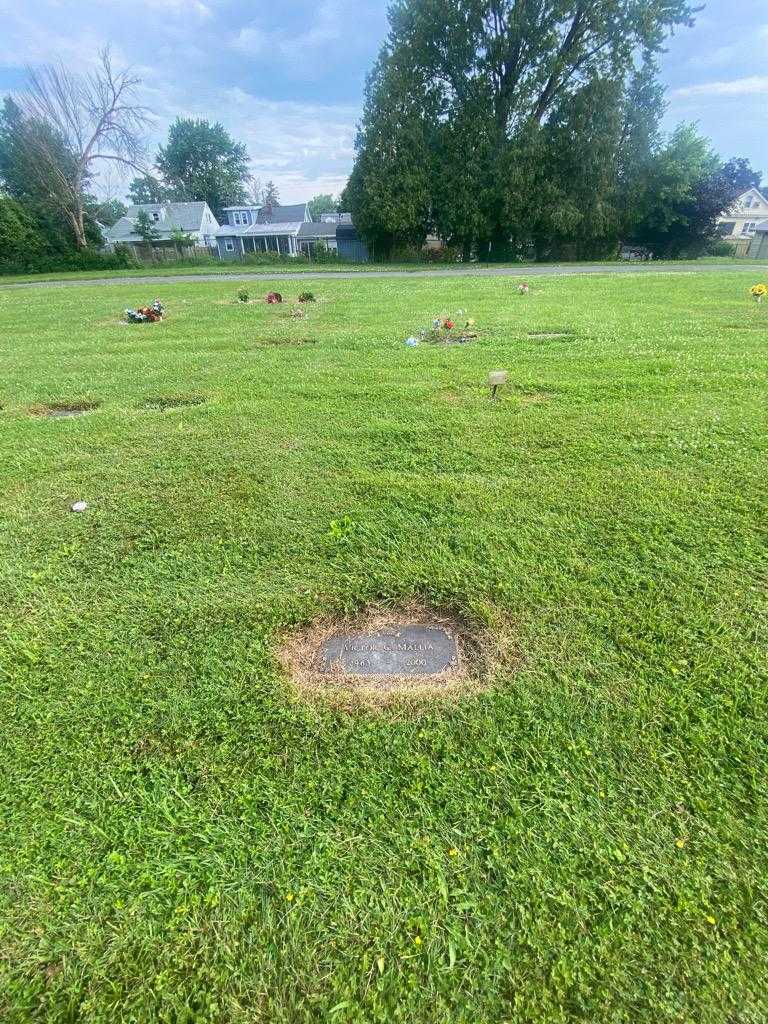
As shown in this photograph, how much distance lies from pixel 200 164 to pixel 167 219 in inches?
933

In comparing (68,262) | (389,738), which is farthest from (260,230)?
(389,738)

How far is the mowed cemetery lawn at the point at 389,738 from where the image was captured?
1.16 m

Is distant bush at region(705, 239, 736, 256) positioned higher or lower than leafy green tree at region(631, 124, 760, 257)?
lower

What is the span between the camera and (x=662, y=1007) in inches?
42.4

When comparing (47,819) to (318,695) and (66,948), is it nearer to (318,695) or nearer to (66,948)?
(66,948)

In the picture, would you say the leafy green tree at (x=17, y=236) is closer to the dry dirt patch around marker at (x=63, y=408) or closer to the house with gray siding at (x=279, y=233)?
the house with gray siding at (x=279, y=233)

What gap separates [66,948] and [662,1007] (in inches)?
55.5

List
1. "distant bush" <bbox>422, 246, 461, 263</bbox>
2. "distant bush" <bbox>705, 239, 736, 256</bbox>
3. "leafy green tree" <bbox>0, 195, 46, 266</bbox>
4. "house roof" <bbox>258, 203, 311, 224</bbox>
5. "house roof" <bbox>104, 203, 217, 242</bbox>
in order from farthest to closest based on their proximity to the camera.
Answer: "house roof" <bbox>258, 203, 311, 224</bbox> < "house roof" <bbox>104, 203, 217, 242</bbox> < "distant bush" <bbox>705, 239, 736, 256</bbox> < "leafy green tree" <bbox>0, 195, 46, 266</bbox> < "distant bush" <bbox>422, 246, 461, 263</bbox>

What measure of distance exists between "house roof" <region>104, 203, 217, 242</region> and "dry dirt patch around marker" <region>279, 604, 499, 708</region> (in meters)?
50.1

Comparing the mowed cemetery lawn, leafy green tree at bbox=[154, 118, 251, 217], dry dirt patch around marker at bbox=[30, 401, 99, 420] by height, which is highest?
leafy green tree at bbox=[154, 118, 251, 217]

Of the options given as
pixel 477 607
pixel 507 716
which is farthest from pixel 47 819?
pixel 477 607

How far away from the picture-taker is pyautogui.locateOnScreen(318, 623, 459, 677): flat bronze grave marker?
6.17ft

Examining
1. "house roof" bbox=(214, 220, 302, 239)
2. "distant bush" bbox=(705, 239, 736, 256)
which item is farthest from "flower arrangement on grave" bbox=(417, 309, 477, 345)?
"house roof" bbox=(214, 220, 302, 239)

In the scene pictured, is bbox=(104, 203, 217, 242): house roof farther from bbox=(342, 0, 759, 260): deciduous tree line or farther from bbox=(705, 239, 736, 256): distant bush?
bbox=(705, 239, 736, 256): distant bush
